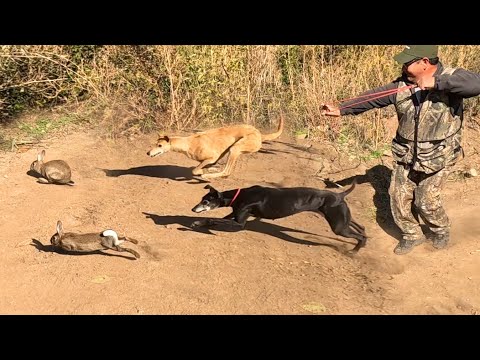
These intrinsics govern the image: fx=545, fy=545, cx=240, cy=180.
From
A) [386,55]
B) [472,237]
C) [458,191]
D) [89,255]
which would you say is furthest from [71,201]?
[386,55]

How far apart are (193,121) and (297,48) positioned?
2830 mm

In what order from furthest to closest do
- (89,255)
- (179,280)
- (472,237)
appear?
(472,237) → (89,255) → (179,280)

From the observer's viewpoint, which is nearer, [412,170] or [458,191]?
[412,170]

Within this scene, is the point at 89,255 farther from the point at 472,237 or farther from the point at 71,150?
the point at 472,237

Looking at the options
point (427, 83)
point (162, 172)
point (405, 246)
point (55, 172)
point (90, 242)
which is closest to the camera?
point (427, 83)

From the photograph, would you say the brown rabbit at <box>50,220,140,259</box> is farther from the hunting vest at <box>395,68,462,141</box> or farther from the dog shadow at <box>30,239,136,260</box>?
the hunting vest at <box>395,68,462,141</box>

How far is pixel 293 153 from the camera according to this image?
9.52 metres

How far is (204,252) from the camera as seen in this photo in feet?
20.2

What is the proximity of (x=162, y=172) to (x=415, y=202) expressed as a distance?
3936mm

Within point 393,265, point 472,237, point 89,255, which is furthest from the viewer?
point 472,237

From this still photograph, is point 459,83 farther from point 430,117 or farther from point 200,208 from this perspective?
point 200,208

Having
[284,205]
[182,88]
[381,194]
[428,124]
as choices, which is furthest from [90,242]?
[182,88]

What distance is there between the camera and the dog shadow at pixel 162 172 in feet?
27.9

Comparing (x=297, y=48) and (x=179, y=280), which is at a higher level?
(x=297, y=48)
